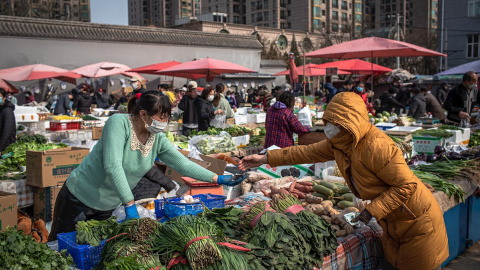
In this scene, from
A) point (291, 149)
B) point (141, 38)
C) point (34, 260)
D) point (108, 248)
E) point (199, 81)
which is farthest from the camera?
point (199, 81)

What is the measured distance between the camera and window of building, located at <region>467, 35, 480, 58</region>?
33.8 meters

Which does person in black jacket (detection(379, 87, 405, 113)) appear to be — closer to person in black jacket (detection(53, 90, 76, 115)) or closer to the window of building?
person in black jacket (detection(53, 90, 76, 115))

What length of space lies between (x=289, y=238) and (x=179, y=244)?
690 millimetres

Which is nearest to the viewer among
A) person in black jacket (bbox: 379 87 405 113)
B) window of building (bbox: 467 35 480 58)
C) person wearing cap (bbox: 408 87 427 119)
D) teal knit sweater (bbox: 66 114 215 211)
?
teal knit sweater (bbox: 66 114 215 211)

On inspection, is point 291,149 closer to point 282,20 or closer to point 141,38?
point 141,38

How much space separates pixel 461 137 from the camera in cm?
753

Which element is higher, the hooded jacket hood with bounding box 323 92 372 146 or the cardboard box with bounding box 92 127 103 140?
the hooded jacket hood with bounding box 323 92 372 146

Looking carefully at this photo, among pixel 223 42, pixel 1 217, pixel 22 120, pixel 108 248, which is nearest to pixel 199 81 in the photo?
pixel 223 42

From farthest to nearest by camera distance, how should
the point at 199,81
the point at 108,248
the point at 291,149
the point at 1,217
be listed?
the point at 199,81 < the point at 1,217 < the point at 291,149 < the point at 108,248

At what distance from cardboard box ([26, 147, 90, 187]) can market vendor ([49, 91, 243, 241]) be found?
6.67ft

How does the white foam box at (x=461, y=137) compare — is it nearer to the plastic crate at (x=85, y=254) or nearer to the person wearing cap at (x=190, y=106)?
the person wearing cap at (x=190, y=106)

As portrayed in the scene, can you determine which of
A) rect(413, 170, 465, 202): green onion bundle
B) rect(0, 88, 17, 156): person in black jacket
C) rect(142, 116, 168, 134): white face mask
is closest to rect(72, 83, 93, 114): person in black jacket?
rect(0, 88, 17, 156): person in black jacket

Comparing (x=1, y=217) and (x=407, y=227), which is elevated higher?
(x=407, y=227)

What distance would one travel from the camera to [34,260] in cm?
232
